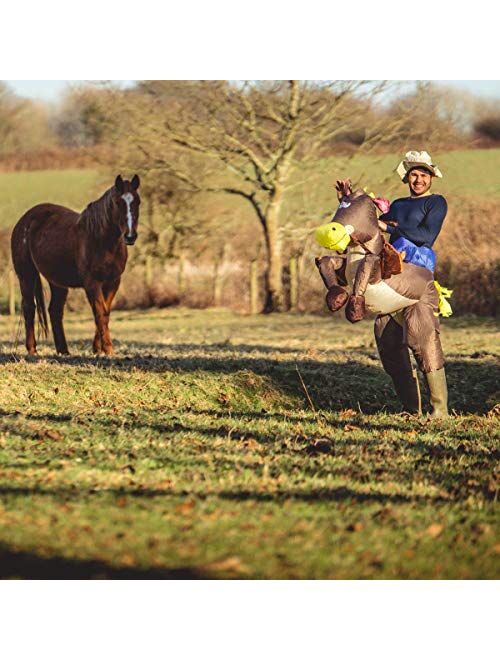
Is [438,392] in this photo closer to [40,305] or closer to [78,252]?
[78,252]

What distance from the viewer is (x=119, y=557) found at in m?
5.14

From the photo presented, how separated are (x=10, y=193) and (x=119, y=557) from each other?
24051mm

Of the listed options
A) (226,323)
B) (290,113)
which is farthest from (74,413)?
(290,113)

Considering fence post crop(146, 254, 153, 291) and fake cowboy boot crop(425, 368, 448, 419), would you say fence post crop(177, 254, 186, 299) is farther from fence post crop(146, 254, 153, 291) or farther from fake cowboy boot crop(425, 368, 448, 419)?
fake cowboy boot crop(425, 368, 448, 419)

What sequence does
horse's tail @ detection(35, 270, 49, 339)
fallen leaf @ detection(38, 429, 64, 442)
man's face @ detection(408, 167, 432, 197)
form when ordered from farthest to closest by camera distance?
1. horse's tail @ detection(35, 270, 49, 339)
2. man's face @ detection(408, 167, 432, 197)
3. fallen leaf @ detection(38, 429, 64, 442)

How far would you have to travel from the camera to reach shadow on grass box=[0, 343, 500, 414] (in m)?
10.8

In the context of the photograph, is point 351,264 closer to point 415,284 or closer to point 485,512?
point 415,284

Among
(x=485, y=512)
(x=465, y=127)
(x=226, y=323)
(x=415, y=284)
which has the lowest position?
(x=226, y=323)

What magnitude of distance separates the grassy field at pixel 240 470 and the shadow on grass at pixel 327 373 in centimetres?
Result: 3

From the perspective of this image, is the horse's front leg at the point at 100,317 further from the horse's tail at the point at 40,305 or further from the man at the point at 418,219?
the man at the point at 418,219

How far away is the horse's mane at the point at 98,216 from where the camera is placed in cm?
1259

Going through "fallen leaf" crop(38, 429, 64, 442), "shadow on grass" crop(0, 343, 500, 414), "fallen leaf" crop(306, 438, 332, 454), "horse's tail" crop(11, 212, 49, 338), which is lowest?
"shadow on grass" crop(0, 343, 500, 414)

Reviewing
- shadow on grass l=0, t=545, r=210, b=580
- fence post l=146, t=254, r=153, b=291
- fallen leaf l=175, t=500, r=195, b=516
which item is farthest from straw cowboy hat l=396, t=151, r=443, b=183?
fence post l=146, t=254, r=153, b=291

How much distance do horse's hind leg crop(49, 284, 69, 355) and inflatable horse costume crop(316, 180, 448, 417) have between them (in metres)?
5.43
